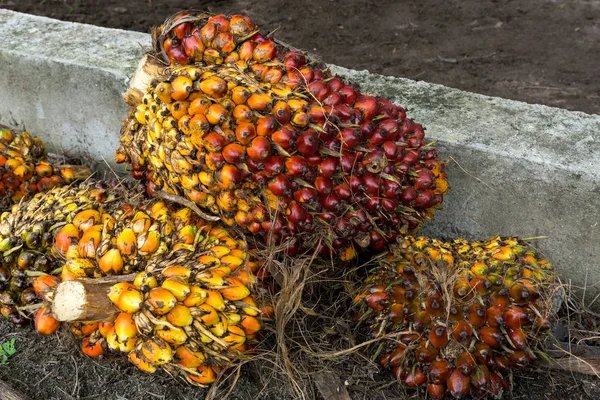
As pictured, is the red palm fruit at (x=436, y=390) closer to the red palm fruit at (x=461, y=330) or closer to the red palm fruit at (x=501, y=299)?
the red palm fruit at (x=461, y=330)

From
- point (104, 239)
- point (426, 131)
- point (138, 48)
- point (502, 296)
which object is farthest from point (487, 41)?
point (104, 239)

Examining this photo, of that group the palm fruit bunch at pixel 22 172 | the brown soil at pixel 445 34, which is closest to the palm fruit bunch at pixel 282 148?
the palm fruit bunch at pixel 22 172

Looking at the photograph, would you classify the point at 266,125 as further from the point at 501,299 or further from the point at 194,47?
the point at 501,299

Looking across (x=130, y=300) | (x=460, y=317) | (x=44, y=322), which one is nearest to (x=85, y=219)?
(x=44, y=322)

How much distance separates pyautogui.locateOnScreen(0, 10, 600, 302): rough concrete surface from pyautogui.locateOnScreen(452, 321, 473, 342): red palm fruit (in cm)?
73

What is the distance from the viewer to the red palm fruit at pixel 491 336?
1.88 meters

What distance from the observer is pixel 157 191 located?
2.23 metres

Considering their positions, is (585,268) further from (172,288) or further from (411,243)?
(172,288)

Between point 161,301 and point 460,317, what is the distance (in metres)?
0.89

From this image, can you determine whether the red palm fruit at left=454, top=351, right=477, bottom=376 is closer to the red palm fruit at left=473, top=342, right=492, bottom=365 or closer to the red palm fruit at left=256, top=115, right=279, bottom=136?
the red palm fruit at left=473, top=342, right=492, bottom=365

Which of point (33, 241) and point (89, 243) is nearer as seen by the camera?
point (89, 243)

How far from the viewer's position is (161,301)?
1.79m

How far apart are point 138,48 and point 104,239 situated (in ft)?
4.89

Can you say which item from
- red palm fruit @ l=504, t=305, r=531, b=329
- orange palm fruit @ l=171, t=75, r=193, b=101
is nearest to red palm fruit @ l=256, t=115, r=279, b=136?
orange palm fruit @ l=171, t=75, r=193, b=101
